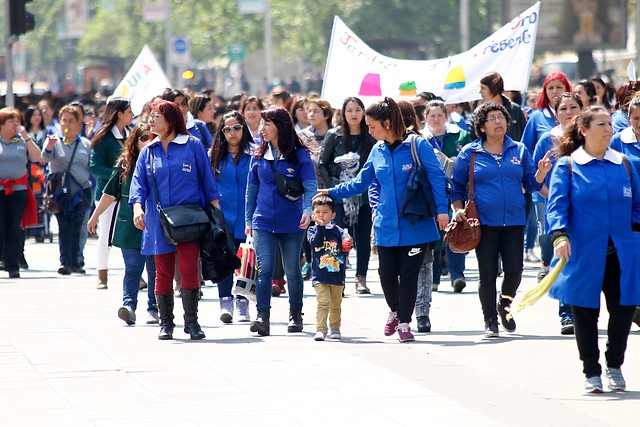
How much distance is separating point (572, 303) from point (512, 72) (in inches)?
276

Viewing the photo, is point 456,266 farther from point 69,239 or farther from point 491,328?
point 69,239

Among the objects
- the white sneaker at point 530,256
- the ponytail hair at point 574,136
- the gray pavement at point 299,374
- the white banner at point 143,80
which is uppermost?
the white banner at point 143,80

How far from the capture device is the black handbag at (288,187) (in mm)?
11055

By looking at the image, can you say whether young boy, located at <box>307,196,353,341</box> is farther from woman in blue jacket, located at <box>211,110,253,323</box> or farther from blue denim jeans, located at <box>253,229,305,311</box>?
woman in blue jacket, located at <box>211,110,253,323</box>

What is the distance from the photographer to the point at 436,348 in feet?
34.2

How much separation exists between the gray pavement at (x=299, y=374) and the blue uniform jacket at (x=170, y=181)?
0.81 m

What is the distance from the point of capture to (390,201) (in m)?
10.6

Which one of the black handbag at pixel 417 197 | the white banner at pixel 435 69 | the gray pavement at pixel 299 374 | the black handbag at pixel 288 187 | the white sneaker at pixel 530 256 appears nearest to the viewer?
the gray pavement at pixel 299 374

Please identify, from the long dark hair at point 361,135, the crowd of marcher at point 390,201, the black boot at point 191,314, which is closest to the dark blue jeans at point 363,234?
the crowd of marcher at point 390,201

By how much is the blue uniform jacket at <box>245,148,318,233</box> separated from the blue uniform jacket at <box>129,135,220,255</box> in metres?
0.39

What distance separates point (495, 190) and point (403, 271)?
0.90m

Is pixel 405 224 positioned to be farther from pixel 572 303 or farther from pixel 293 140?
pixel 572 303

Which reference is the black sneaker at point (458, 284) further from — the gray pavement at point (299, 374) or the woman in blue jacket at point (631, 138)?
the woman in blue jacket at point (631, 138)

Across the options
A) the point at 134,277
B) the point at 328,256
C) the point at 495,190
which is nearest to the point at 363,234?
the point at 134,277
